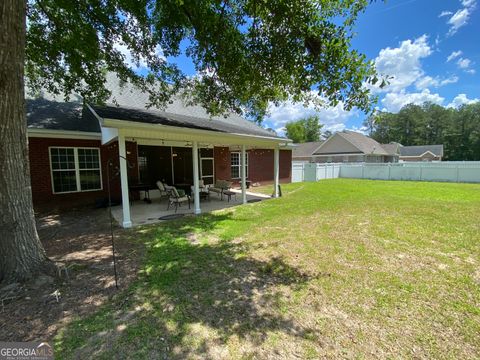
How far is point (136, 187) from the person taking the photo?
10.2m

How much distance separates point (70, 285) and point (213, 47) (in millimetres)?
6020

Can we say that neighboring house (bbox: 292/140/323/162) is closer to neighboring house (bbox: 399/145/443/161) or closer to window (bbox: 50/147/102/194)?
neighboring house (bbox: 399/145/443/161)

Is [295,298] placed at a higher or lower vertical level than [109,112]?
lower

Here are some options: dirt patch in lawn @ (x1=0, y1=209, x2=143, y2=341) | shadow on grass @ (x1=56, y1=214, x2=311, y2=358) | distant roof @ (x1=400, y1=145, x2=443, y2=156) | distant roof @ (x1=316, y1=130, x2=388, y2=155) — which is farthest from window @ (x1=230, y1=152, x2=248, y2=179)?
distant roof @ (x1=400, y1=145, x2=443, y2=156)

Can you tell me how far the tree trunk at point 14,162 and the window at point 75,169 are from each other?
6788 millimetres

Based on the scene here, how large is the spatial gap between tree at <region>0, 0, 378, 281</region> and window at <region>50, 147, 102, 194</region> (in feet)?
7.79

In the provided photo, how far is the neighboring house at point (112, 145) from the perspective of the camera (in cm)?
713

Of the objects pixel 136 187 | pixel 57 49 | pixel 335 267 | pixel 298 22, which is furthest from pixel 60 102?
pixel 335 267

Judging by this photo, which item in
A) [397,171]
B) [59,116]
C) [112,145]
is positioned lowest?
[397,171]

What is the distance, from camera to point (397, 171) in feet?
64.8

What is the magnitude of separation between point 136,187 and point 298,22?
8.57 m

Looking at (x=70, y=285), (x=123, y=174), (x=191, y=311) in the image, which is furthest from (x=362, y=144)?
(x=70, y=285)

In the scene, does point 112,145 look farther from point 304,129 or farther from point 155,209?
point 304,129

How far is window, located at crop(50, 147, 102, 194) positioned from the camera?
8.95m
